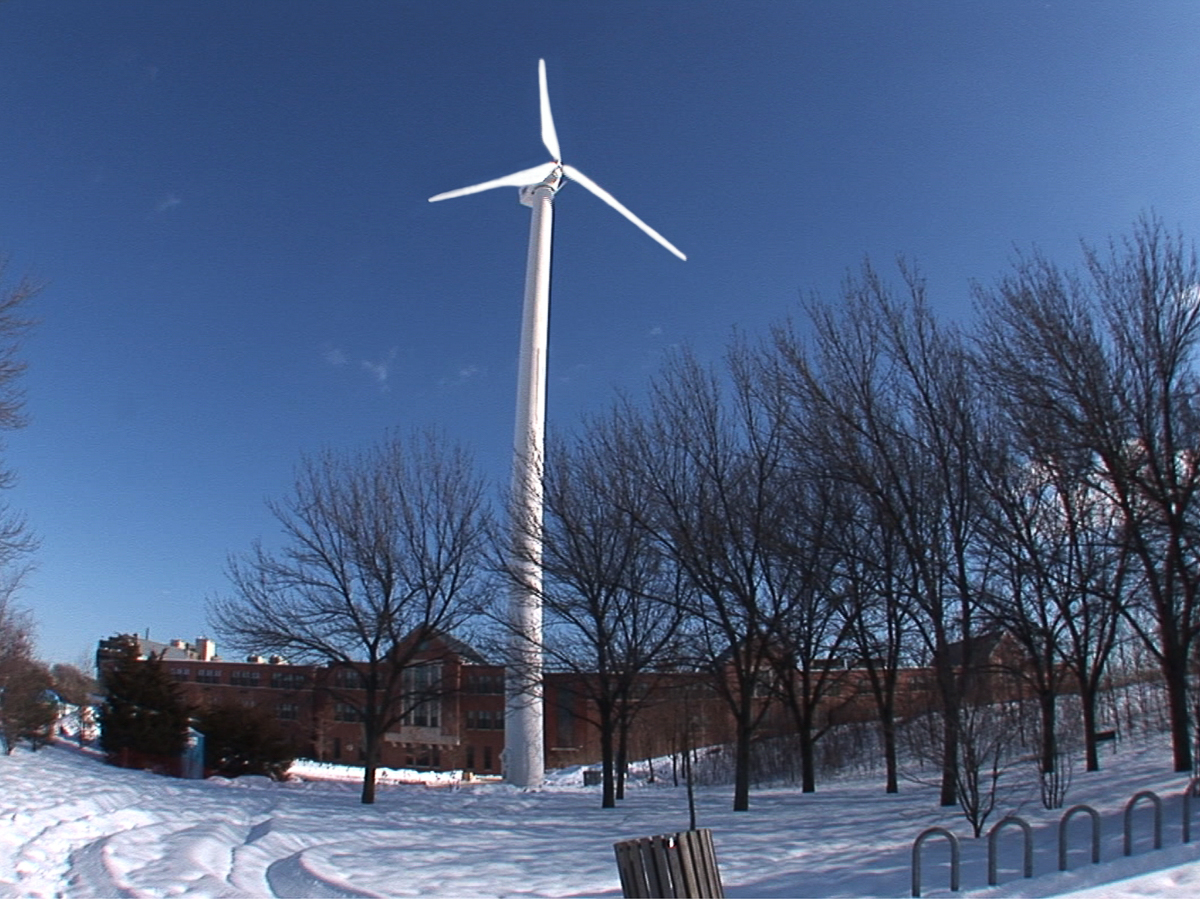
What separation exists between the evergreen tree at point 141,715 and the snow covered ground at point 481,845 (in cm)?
638

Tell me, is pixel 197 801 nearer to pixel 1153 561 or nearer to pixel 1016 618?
pixel 1016 618

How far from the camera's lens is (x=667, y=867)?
6289 millimetres

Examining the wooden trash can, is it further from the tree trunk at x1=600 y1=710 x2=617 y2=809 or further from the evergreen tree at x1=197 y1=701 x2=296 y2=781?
the evergreen tree at x1=197 y1=701 x2=296 y2=781

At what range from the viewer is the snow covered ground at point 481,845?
10.4m

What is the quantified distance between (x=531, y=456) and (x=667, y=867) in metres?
21.3

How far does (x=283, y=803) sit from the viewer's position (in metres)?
20.4

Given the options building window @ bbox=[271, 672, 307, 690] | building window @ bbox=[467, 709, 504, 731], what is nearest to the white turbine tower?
building window @ bbox=[467, 709, 504, 731]

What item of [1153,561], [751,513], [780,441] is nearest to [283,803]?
[751,513]

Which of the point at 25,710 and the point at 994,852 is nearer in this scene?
the point at 994,852

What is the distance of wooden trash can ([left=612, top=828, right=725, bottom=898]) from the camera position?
629 cm

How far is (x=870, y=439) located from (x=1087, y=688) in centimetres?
1154

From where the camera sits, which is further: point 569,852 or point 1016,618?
point 1016,618

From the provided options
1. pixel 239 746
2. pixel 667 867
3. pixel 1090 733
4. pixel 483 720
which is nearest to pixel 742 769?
pixel 1090 733

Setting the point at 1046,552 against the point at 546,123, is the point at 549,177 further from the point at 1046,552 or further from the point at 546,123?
the point at 1046,552
